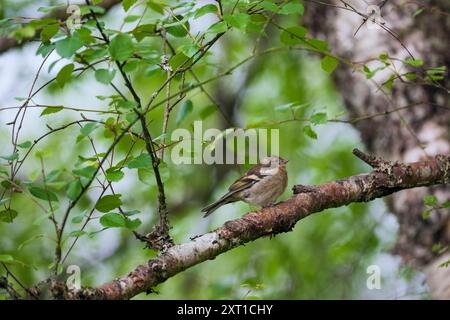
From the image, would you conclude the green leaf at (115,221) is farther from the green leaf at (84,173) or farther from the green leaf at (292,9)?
the green leaf at (292,9)

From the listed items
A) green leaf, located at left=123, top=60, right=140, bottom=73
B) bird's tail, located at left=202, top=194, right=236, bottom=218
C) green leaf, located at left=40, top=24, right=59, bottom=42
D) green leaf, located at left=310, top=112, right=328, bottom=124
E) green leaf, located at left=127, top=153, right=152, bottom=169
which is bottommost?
green leaf, located at left=127, top=153, right=152, bottom=169

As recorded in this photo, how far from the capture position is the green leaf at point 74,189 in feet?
8.13

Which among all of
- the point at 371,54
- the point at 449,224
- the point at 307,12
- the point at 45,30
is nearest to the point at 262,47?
the point at 307,12

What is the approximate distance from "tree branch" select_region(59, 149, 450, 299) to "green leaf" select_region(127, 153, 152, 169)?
473 millimetres

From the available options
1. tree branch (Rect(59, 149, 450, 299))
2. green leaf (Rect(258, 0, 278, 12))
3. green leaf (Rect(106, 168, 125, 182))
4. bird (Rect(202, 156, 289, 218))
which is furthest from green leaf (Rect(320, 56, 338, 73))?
bird (Rect(202, 156, 289, 218))

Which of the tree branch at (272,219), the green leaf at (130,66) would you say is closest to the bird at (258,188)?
the tree branch at (272,219)

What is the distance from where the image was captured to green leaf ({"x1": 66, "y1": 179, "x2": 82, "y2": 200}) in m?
2.48

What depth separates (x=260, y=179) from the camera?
18.5 feet

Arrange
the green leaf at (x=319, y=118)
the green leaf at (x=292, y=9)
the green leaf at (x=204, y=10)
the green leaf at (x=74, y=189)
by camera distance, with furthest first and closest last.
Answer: the green leaf at (x=319, y=118) < the green leaf at (x=292, y=9) < the green leaf at (x=204, y=10) < the green leaf at (x=74, y=189)

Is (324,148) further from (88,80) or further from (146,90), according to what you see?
(88,80)

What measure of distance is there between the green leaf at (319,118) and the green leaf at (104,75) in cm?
145

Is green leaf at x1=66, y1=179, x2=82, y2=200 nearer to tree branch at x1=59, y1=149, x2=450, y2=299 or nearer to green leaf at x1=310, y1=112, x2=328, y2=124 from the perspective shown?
tree branch at x1=59, y1=149, x2=450, y2=299

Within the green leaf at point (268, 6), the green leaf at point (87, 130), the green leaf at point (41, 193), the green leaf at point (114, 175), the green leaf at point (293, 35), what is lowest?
the green leaf at point (41, 193)

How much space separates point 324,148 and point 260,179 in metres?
3.52
